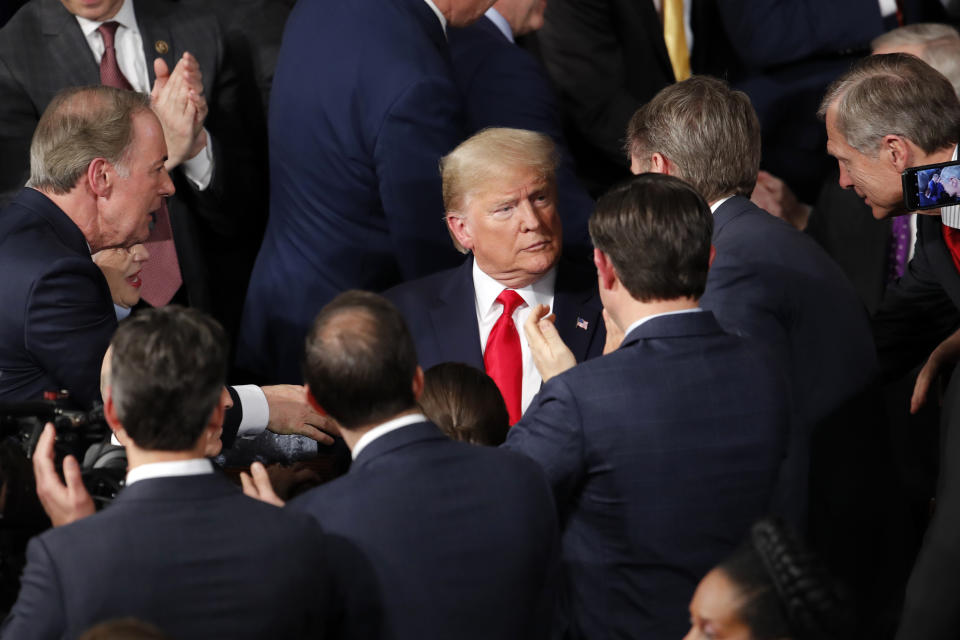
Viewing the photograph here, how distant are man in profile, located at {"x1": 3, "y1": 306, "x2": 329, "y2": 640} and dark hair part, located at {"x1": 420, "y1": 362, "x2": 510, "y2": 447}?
53 cm

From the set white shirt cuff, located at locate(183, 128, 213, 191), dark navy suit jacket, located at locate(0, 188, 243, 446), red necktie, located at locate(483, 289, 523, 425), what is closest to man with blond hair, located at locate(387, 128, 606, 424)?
red necktie, located at locate(483, 289, 523, 425)

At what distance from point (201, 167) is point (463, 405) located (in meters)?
2.04

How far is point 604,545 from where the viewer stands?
8.69 feet

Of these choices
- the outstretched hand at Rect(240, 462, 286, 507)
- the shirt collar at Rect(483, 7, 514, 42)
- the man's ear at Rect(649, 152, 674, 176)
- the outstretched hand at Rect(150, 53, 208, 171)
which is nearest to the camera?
the outstretched hand at Rect(240, 462, 286, 507)

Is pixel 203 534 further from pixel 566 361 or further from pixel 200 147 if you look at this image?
pixel 200 147

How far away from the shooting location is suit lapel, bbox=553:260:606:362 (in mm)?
3586

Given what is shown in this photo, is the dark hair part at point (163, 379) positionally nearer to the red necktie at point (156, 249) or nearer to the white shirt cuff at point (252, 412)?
the white shirt cuff at point (252, 412)

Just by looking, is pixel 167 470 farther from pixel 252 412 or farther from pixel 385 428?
pixel 252 412

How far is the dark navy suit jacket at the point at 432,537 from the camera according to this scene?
2244 millimetres

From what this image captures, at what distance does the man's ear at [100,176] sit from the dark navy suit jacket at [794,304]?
1.57 metres

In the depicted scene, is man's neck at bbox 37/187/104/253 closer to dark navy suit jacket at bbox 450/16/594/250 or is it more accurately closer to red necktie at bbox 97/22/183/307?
red necktie at bbox 97/22/183/307

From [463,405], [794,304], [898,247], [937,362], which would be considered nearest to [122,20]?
[463,405]

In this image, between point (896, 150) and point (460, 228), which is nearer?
point (896, 150)

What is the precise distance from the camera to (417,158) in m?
3.87
